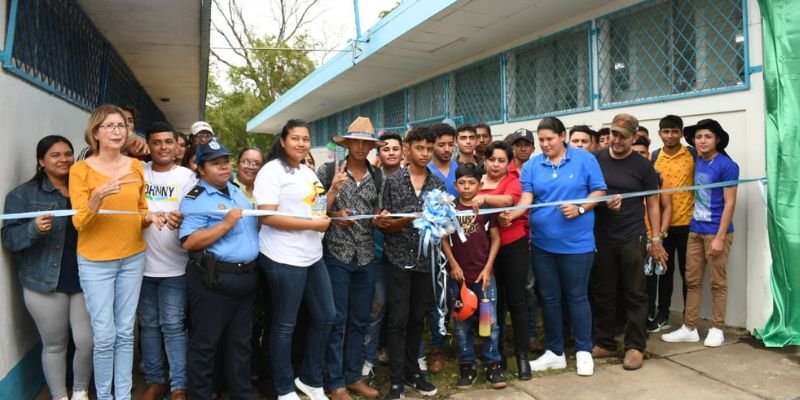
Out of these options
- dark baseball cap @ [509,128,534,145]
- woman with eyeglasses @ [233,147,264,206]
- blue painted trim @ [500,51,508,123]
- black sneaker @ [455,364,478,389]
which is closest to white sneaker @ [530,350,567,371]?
black sneaker @ [455,364,478,389]

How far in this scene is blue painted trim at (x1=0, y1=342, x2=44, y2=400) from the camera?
10.3 ft

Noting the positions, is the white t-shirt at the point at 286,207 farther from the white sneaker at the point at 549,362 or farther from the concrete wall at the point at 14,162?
the white sneaker at the point at 549,362

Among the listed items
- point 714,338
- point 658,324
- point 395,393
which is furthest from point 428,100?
point 395,393

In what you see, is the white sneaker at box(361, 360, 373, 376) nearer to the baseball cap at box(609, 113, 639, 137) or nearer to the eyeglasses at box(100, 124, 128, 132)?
the eyeglasses at box(100, 124, 128, 132)

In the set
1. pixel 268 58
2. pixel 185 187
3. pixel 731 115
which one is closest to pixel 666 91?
pixel 731 115

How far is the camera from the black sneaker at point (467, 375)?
12.4 ft

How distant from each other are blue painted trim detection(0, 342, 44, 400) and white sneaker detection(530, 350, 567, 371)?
337 cm

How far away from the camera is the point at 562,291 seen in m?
4.10

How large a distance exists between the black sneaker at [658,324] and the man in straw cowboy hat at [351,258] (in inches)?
109

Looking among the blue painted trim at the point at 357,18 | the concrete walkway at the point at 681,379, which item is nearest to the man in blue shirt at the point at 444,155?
the concrete walkway at the point at 681,379

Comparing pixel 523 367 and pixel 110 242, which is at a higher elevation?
pixel 110 242

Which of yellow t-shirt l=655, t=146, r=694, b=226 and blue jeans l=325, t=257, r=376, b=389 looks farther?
yellow t-shirt l=655, t=146, r=694, b=226

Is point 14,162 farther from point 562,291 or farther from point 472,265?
point 562,291

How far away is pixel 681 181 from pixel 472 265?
2274 mm
